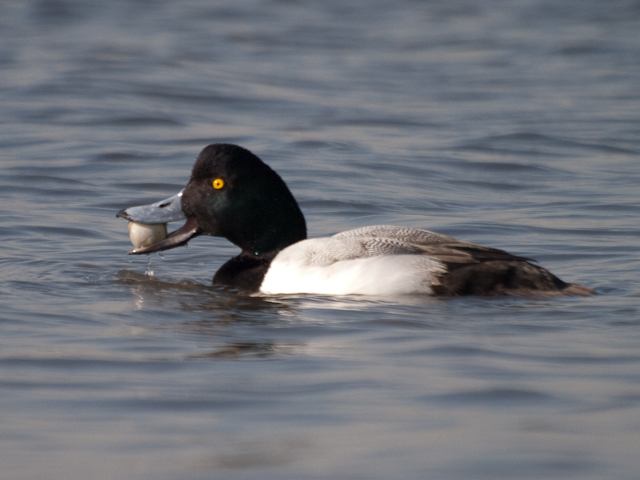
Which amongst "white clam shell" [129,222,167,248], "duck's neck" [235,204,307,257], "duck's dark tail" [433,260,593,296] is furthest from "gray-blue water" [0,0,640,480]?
"duck's neck" [235,204,307,257]

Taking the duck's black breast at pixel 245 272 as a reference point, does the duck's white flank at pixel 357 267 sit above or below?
above

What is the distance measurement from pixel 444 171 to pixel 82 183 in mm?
3128

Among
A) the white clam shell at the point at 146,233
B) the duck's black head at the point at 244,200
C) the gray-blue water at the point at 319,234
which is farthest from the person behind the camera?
the white clam shell at the point at 146,233

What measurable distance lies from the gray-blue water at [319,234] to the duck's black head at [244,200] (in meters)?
0.40

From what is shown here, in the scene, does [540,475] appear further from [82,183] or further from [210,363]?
[82,183]

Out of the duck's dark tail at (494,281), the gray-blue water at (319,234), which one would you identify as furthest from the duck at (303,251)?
the gray-blue water at (319,234)

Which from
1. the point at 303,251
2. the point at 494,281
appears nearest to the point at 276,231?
the point at 303,251

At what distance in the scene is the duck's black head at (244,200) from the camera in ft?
18.1

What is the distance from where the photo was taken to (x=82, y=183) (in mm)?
8609

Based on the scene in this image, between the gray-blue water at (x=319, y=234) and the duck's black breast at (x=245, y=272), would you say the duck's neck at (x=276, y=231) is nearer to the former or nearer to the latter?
the duck's black breast at (x=245, y=272)

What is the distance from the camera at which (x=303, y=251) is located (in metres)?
5.22

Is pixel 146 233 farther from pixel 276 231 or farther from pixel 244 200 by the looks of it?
pixel 276 231

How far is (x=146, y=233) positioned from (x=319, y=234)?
5.41ft

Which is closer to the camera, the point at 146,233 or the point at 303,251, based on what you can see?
the point at 303,251
